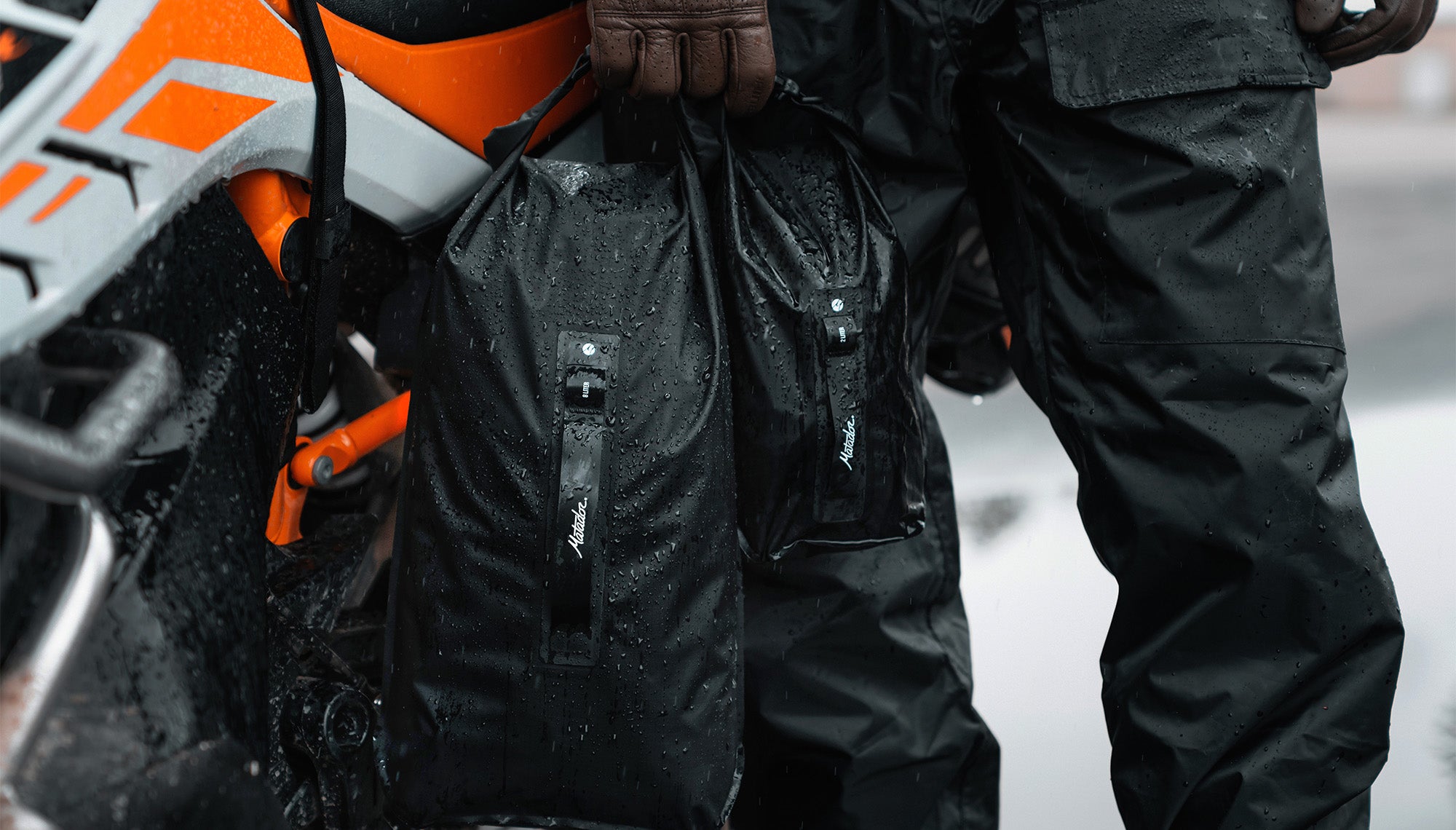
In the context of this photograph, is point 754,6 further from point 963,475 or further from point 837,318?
point 963,475

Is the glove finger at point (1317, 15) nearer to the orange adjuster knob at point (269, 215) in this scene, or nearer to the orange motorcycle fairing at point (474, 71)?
the orange motorcycle fairing at point (474, 71)

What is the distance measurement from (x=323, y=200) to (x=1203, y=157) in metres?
0.69

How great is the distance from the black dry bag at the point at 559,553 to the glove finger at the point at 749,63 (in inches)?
7.2

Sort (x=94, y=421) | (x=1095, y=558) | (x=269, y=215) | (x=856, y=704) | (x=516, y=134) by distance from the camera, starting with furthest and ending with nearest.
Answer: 1. (x=1095, y=558)
2. (x=856, y=704)
3. (x=516, y=134)
4. (x=269, y=215)
5. (x=94, y=421)

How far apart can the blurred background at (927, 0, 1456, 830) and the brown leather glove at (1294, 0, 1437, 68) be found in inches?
36.3

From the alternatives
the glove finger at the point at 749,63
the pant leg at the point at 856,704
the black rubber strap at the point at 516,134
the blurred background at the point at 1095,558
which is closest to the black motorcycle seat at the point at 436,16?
the black rubber strap at the point at 516,134

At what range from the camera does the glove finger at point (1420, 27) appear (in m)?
1.09

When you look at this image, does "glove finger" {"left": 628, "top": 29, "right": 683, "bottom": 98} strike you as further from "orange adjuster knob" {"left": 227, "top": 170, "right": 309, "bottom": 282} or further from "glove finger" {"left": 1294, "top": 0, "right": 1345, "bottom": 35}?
"glove finger" {"left": 1294, "top": 0, "right": 1345, "bottom": 35}

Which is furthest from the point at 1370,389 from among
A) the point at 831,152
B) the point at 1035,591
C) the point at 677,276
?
the point at 677,276

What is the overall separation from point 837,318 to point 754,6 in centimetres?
26

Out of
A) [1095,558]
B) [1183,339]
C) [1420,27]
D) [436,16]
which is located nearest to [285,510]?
[436,16]

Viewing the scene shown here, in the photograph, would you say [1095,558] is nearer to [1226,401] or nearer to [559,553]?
[1226,401]

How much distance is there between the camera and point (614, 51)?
98cm

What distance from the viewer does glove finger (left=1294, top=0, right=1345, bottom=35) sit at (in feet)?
3.42
